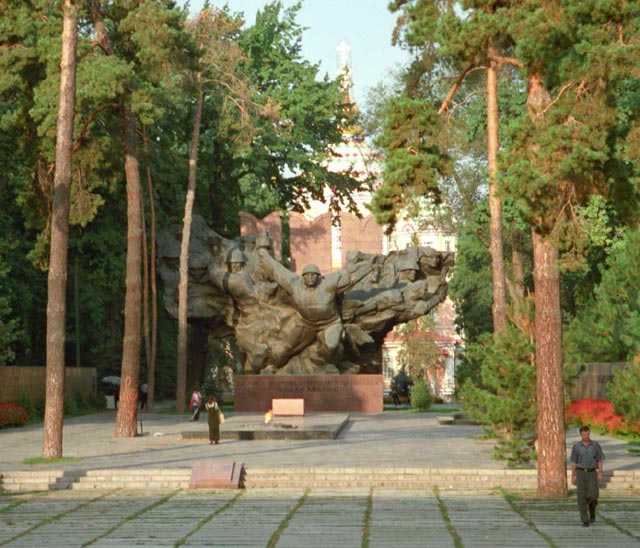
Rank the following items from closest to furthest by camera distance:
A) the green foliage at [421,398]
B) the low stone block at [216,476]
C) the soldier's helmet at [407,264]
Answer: the low stone block at [216,476]
the soldier's helmet at [407,264]
the green foliage at [421,398]

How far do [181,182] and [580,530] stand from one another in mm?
37088

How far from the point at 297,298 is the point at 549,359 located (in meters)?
27.2

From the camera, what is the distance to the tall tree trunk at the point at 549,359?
59.4 ft

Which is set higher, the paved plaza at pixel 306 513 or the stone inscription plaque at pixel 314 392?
the stone inscription plaque at pixel 314 392

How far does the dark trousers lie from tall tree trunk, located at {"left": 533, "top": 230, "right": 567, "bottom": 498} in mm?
2196

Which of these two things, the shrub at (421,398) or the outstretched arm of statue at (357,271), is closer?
the outstretched arm of statue at (357,271)

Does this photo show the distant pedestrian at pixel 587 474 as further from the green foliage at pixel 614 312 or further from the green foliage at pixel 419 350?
the green foliage at pixel 419 350

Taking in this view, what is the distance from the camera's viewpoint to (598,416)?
3575 cm

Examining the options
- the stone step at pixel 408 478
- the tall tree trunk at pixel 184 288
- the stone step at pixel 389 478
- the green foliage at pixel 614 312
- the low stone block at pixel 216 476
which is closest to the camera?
the low stone block at pixel 216 476

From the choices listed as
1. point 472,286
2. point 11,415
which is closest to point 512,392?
point 11,415

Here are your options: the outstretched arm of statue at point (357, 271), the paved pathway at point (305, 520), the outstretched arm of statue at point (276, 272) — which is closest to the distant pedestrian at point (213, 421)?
the paved pathway at point (305, 520)

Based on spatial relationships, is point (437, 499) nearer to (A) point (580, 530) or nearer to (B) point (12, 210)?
(A) point (580, 530)

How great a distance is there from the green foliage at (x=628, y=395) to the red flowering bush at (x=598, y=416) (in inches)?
14.1

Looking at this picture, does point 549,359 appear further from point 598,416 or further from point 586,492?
point 598,416
